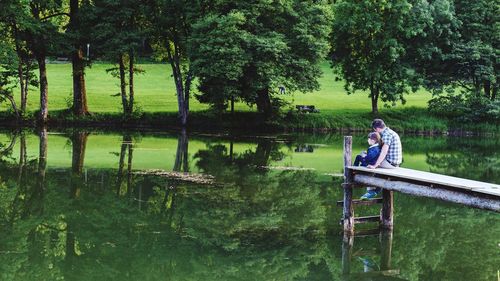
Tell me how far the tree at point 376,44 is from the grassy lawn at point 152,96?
260 cm

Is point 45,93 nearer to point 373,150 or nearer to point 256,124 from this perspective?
point 256,124

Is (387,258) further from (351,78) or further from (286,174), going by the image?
(351,78)

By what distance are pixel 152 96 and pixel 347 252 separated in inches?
1835

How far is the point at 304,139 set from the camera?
43.2 metres

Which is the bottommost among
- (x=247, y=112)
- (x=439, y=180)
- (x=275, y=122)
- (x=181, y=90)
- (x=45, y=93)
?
(x=275, y=122)

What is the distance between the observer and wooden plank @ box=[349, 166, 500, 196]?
497 inches

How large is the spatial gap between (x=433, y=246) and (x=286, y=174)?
1137cm

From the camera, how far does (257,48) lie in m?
45.2

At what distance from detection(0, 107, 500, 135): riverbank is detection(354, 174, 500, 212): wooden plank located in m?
33.8

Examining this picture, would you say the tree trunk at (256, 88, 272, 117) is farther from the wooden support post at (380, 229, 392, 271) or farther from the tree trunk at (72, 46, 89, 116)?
the wooden support post at (380, 229, 392, 271)

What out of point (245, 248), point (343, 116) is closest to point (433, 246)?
point (245, 248)

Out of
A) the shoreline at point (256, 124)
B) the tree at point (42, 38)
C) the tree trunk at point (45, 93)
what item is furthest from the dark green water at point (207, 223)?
the shoreline at point (256, 124)

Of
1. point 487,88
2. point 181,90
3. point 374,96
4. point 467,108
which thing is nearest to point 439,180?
point 181,90

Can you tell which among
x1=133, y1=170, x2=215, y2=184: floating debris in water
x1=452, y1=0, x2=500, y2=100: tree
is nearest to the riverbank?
x1=452, y1=0, x2=500, y2=100: tree
